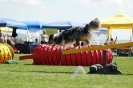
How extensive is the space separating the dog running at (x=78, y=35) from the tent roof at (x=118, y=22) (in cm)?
1304

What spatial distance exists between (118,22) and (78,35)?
13.9 metres

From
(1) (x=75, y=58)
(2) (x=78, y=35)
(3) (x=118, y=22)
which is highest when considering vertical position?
(3) (x=118, y=22)

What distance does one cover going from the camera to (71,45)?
15.2 meters

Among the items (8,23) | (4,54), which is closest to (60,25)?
(8,23)

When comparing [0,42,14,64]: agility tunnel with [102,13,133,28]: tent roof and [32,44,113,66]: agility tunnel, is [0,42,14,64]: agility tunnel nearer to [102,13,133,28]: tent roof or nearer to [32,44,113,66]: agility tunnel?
[32,44,113,66]: agility tunnel

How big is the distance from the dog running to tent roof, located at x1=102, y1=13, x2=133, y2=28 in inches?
513

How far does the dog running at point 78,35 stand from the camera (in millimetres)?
13891

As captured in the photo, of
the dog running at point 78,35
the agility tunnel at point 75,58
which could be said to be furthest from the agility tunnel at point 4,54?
the dog running at point 78,35

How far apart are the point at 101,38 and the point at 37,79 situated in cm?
3005

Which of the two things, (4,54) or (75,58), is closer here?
(75,58)

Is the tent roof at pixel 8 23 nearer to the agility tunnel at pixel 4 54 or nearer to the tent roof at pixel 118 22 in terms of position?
the tent roof at pixel 118 22

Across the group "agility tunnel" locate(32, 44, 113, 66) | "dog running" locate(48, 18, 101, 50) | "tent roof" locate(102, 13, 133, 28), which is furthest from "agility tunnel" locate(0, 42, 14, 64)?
"tent roof" locate(102, 13, 133, 28)

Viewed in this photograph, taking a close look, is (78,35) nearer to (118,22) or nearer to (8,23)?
(118,22)

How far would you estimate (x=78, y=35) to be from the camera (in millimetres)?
14336
